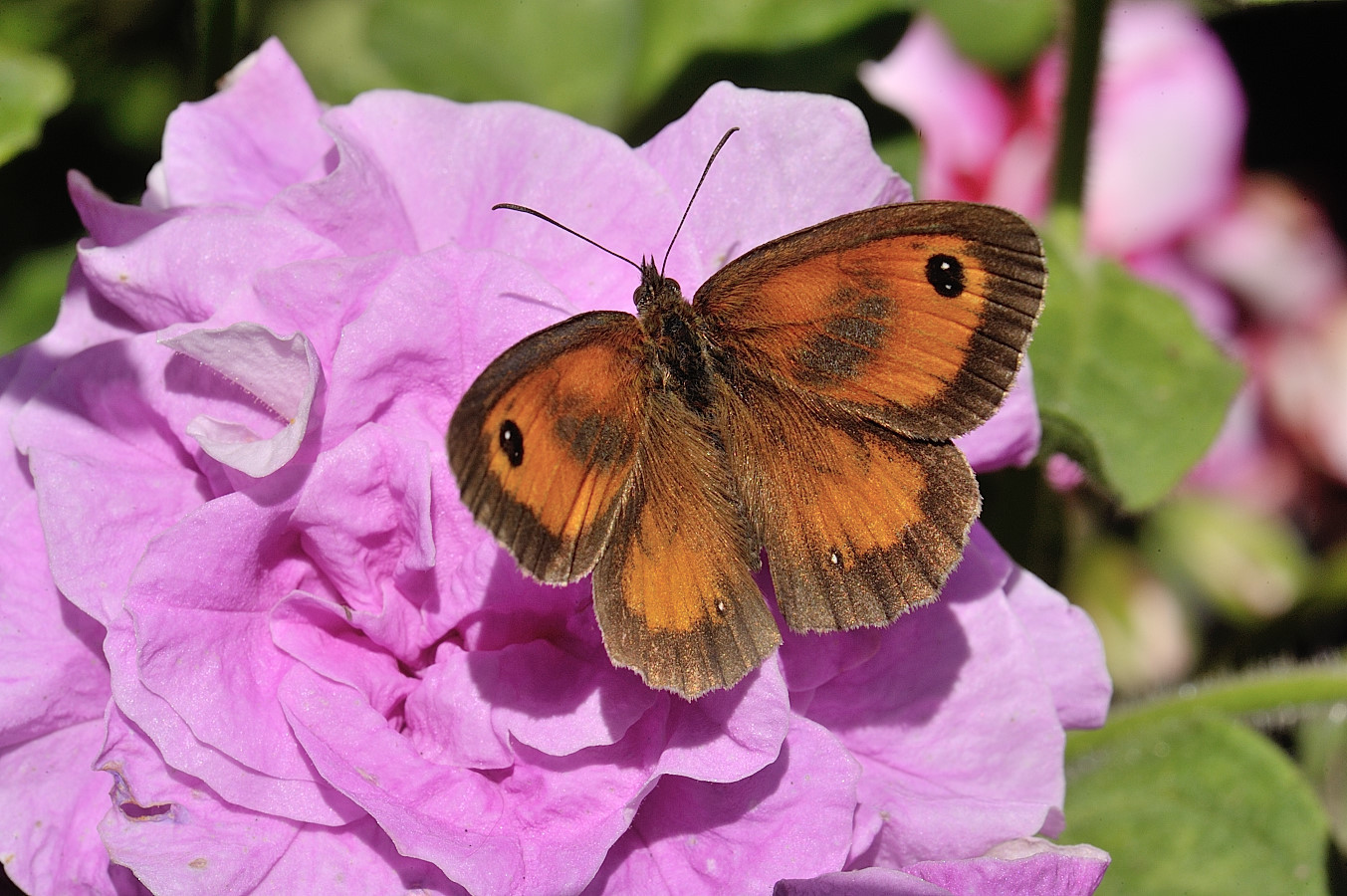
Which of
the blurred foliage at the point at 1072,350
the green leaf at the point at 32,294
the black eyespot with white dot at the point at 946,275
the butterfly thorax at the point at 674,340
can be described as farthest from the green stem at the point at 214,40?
the black eyespot with white dot at the point at 946,275

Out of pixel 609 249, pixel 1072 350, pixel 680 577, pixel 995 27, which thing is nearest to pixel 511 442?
pixel 680 577

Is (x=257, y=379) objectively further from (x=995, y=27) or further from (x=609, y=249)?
(x=995, y=27)

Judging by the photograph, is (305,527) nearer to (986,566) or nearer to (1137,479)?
(986,566)

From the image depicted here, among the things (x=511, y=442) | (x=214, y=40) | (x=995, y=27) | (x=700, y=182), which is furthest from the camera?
(x=995, y=27)

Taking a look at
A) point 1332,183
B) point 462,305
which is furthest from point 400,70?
point 1332,183

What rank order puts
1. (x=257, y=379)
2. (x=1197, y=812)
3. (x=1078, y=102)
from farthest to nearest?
(x=1078, y=102)
(x=1197, y=812)
(x=257, y=379)
